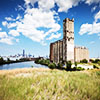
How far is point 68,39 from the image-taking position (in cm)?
4356

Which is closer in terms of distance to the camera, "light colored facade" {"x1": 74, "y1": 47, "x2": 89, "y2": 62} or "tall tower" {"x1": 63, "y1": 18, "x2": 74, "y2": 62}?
"tall tower" {"x1": 63, "y1": 18, "x2": 74, "y2": 62}

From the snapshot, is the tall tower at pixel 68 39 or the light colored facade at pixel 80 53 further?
the light colored facade at pixel 80 53

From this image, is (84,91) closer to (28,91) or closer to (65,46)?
(28,91)

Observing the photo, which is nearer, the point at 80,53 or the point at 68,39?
the point at 68,39

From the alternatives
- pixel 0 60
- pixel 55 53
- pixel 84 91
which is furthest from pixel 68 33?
pixel 0 60

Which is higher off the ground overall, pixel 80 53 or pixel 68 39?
pixel 68 39

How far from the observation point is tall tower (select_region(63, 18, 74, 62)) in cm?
4288

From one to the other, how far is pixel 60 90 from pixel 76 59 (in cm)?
4636

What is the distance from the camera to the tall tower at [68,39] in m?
42.9

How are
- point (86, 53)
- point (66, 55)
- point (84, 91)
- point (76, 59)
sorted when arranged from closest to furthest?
point (84, 91)
point (66, 55)
point (76, 59)
point (86, 53)

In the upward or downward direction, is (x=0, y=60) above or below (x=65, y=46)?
below

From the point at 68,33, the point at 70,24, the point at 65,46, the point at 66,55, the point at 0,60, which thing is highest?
the point at 70,24

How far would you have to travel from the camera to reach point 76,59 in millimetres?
46781

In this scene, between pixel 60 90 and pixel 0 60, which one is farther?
pixel 0 60
